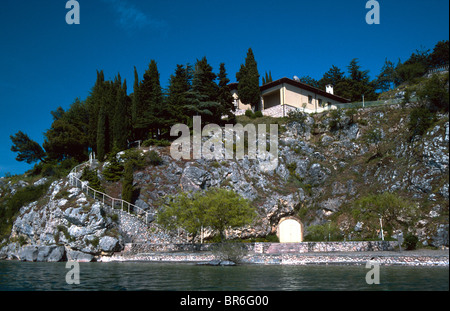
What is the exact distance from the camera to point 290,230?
34.3 meters

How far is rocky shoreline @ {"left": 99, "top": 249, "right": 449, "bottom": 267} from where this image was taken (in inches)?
704

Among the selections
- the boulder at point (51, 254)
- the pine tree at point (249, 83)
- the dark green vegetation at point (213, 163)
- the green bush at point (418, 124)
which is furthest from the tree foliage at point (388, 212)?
the pine tree at point (249, 83)

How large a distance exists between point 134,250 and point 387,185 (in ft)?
79.1

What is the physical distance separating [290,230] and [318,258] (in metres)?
13.5

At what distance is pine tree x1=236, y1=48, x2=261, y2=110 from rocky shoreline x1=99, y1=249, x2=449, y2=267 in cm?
3152

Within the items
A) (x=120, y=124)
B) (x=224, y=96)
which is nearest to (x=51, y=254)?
(x=120, y=124)

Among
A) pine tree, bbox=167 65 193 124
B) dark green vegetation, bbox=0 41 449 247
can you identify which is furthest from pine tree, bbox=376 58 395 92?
pine tree, bbox=167 65 193 124

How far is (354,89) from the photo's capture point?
60625mm

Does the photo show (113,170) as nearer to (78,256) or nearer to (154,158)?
(154,158)

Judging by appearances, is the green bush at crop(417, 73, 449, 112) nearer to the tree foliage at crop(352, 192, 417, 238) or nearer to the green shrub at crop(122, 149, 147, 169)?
the tree foliage at crop(352, 192, 417, 238)

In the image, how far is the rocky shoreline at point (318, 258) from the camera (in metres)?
17.9

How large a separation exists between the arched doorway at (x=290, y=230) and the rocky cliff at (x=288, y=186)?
2.70 feet
